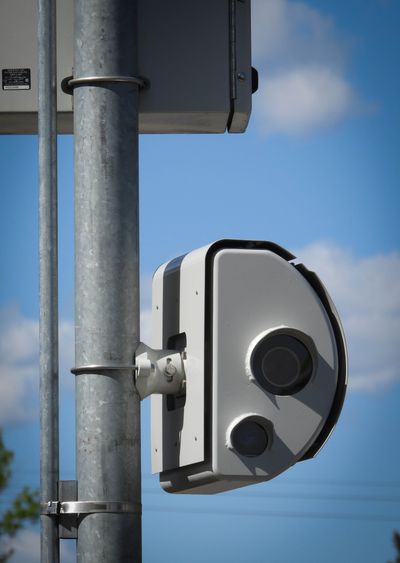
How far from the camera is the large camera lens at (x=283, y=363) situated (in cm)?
262

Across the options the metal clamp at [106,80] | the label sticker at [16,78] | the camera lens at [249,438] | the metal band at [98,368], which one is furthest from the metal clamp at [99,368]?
the label sticker at [16,78]

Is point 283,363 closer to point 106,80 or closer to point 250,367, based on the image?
point 250,367

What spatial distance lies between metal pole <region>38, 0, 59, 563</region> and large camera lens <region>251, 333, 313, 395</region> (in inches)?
17.2

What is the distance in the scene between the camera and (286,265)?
2.68m

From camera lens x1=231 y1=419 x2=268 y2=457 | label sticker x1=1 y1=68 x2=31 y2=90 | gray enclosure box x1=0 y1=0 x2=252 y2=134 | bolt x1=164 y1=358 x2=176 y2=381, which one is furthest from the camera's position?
label sticker x1=1 y1=68 x2=31 y2=90

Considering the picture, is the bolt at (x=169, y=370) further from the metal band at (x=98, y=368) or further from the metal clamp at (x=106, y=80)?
the metal clamp at (x=106, y=80)

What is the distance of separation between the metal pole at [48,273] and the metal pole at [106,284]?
2.1 inches

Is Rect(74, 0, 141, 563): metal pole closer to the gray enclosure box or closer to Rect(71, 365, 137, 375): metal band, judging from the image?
Rect(71, 365, 137, 375): metal band

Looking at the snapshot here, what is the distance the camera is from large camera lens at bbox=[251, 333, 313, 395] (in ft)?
8.58

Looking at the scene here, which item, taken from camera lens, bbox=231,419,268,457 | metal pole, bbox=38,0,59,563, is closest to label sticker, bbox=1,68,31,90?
metal pole, bbox=38,0,59,563

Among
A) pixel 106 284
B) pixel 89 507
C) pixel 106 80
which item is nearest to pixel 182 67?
pixel 106 80

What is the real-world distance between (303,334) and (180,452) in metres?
0.37

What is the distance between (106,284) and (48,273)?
0.14 meters

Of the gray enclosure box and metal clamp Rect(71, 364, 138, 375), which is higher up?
the gray enclosure box
